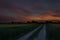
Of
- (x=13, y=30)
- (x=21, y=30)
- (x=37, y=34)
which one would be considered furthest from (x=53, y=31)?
(x=13, y=30)

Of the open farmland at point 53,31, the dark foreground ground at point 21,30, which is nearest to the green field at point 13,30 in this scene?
the dark foreground ground at point 21,30

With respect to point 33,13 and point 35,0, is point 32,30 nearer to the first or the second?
point 33,13

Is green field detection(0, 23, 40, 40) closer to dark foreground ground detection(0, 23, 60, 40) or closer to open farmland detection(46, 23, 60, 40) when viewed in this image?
dark foreground ground detection(0, 23, 60, 40)

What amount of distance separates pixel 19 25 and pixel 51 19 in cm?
47

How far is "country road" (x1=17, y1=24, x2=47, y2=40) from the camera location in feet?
5.56

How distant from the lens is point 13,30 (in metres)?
1.66

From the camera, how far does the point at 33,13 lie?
1.87m

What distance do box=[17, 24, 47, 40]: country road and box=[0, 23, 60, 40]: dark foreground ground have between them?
4 cm

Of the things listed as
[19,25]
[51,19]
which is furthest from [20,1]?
[51,19]

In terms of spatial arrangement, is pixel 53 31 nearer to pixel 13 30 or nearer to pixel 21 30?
A: pixel 21 30

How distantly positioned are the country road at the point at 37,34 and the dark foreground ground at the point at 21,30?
0.04 metres

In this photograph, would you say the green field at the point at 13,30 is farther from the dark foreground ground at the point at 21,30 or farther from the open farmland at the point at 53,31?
the open farmland at the point at 53,31

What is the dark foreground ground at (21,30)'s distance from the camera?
5.29 ft

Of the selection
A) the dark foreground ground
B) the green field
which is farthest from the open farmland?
the green field
